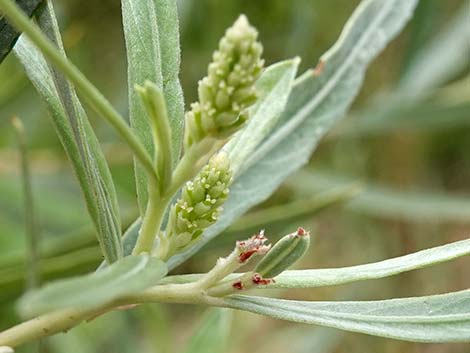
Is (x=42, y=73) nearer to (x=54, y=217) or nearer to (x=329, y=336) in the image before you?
(x=54, y=217)

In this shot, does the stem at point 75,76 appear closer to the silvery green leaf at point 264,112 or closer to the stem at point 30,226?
the silvery green leaf at point 264,112

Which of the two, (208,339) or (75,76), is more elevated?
(208,339)

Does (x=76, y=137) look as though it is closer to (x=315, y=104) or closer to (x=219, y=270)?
(x=219, y=270)

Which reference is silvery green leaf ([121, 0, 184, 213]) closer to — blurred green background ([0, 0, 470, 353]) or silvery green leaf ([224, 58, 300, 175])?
silvery green leaf ([224, 58, 300, 175])

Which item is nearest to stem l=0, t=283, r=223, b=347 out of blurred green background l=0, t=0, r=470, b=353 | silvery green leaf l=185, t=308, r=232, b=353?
silvery green leaf l=185, t=308, r=232, b=353

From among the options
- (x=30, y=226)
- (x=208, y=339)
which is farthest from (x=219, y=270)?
(x=208, y=339)

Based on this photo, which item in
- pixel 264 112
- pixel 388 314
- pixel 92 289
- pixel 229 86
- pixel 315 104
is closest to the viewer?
pixel 92 289

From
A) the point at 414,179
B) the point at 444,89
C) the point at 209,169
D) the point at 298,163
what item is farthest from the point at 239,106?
the point at 414,179
